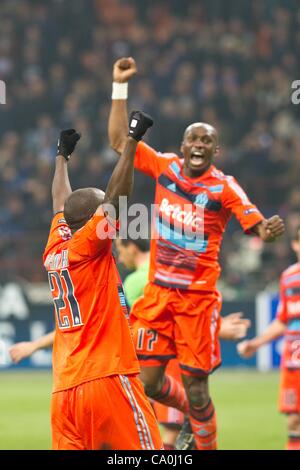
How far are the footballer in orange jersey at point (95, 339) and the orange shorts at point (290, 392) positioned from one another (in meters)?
2.44

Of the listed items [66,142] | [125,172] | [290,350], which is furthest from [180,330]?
[125,172]

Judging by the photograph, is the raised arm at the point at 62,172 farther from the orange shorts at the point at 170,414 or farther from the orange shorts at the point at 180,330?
the orange shorts at the point at 170,414

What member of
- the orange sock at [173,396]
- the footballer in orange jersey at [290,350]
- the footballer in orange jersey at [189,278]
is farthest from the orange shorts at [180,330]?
the footballer in orange jersey at [290,350]

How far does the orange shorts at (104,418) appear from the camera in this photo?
16.8ft

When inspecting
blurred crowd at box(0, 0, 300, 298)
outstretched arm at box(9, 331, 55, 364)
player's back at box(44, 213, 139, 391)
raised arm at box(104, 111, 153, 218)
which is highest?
Answer: blurred crowd at box(0, 0, 300, 298)

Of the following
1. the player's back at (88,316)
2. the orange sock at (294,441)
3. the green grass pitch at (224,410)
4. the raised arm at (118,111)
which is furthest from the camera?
the green grass pitch at (224,410)

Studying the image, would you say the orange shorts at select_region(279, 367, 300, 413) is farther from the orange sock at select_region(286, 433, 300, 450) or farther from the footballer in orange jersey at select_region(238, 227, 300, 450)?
the orange sock at select_region(286, 433, 300, 450)

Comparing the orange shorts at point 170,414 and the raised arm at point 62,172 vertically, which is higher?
the raised arm at point 62,172

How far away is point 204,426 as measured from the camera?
7078 millimetres

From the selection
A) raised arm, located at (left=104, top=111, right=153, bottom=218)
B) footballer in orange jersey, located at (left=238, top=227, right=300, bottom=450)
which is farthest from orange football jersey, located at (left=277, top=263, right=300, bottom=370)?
raised arm, located at (left=104, top=111, right=153, bottom=218)

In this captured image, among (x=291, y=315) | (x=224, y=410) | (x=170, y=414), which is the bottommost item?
(x=224, y=410)

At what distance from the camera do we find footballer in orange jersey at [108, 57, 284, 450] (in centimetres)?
714

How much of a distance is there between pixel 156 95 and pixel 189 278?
35.5 feet

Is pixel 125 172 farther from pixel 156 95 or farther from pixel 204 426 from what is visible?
pixel 156 95
